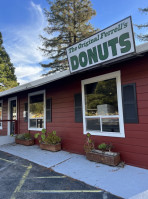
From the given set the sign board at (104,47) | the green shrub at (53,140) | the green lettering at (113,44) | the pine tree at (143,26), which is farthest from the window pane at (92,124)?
the pine tree at (143,26)

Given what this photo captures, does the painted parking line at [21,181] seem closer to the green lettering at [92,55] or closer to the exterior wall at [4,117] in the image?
the green lettering at [92,55]

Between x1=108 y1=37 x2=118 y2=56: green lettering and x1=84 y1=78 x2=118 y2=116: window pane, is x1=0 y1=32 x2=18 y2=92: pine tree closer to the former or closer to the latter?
x1=84 y1=78 x2=118 y2=116: window pane

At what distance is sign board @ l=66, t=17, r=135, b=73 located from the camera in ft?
8.81

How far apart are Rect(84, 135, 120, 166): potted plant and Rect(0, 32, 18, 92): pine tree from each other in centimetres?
1648

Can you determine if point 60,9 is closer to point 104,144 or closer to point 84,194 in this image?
point 104,144

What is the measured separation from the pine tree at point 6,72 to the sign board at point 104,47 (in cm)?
1588

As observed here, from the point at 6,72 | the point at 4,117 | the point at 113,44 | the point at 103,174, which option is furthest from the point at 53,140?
the point at 6,72

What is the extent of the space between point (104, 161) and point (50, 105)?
2.88 m

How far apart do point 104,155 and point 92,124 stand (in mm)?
960

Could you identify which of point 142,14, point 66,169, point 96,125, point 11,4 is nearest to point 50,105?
point 96,125

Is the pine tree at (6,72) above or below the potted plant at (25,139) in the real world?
above

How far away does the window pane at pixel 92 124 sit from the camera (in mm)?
3742

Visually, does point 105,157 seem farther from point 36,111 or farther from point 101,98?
point 36,111

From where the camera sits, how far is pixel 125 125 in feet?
10.4
